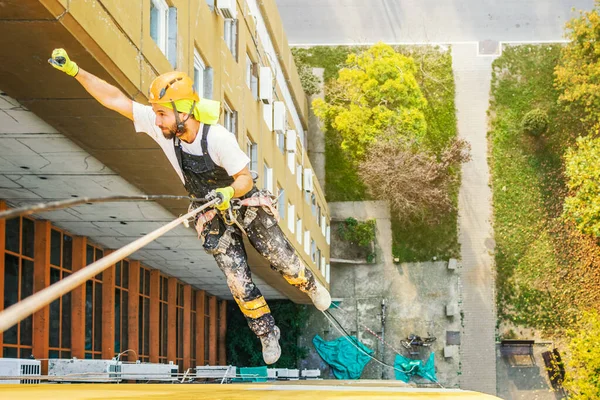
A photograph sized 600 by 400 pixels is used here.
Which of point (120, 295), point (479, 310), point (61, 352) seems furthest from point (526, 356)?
point (61, 352)

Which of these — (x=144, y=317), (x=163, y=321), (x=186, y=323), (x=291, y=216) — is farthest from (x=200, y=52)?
(x=186, y=323)

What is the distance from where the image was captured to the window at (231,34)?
15516 millimetres

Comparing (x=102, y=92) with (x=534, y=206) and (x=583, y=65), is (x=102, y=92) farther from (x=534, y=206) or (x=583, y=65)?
(x=534, y=206)

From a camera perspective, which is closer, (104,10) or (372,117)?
(104,10)

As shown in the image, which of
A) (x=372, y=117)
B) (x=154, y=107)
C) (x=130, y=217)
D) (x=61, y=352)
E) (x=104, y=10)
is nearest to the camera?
(x=154, y=107)

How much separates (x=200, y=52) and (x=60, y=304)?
6788mm

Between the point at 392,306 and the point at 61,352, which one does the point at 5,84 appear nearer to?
the point at 61,352

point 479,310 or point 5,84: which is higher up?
point 5,84

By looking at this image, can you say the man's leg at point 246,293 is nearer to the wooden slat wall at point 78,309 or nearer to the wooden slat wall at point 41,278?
the wooden slat wall at point 41,278

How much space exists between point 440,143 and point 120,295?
1347 cm

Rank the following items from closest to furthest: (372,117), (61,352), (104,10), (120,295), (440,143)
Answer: (104,10)
(61,352)
(120,295)
(372,117)
(440,143)

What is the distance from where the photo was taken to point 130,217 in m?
16.0

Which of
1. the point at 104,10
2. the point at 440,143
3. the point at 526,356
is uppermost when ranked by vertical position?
the point at 440,143

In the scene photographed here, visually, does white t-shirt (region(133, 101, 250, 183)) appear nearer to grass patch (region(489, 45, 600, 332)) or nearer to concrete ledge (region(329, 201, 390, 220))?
concrete ledge (region(329, 201, 390, 220))
